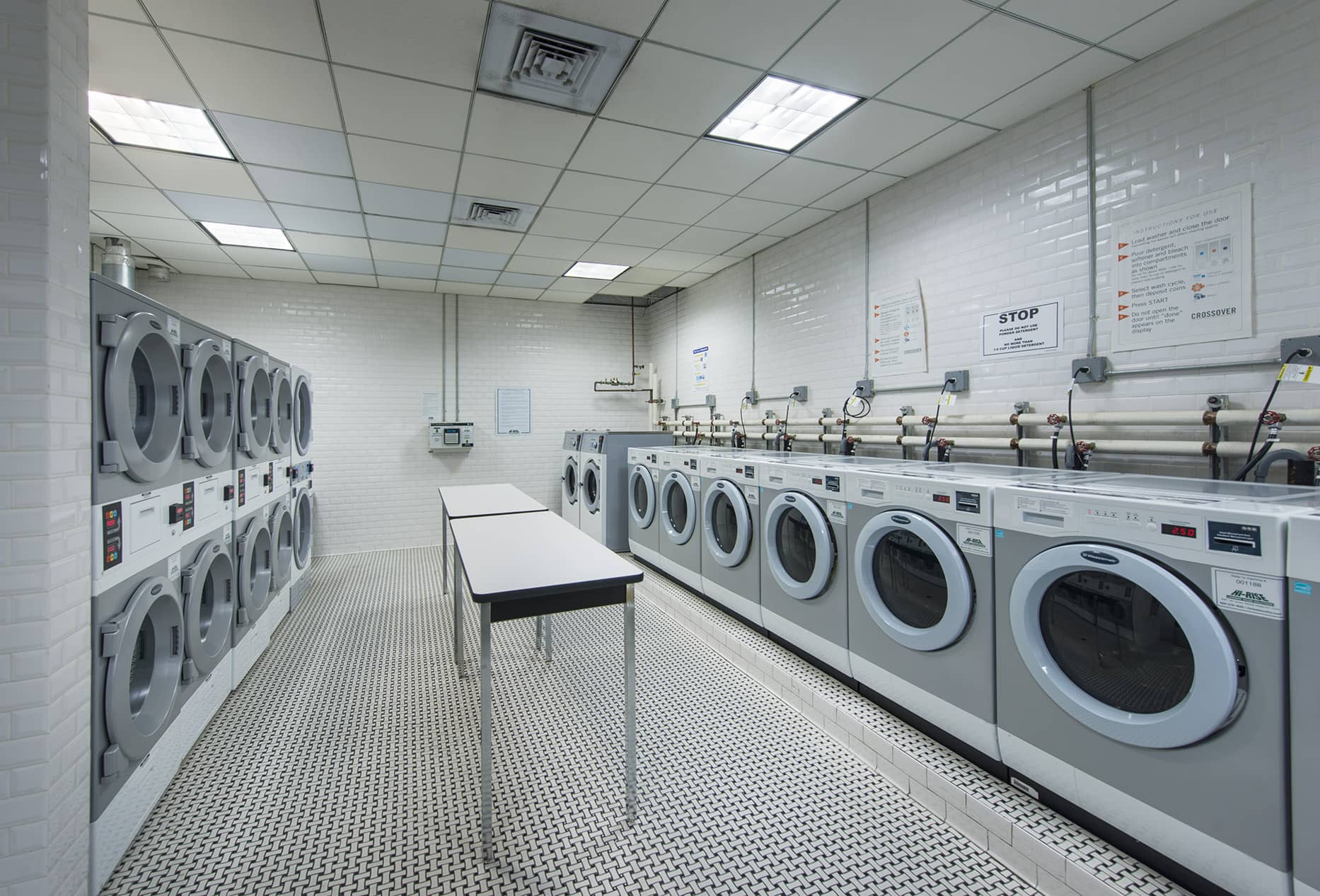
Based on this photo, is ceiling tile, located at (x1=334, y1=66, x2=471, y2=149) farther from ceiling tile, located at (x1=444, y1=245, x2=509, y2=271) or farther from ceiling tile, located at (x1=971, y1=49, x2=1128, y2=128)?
ceiling tile, located at (x1=971, y1=49, x2=1128, y2=128)

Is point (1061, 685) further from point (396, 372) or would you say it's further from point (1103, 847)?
point (396, 372)

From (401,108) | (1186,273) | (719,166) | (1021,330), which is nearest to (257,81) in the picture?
(401,108)

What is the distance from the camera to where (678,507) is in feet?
14.0

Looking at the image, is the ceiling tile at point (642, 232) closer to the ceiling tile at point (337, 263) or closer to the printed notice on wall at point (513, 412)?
the ceiling tile at point (337, 263)

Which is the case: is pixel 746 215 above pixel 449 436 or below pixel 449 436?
above

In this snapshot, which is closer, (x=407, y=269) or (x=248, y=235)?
(x=248, y=235)

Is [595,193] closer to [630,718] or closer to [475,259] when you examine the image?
[475,259]

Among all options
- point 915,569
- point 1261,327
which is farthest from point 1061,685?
point 1261,327

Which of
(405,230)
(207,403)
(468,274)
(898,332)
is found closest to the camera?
(207,403)

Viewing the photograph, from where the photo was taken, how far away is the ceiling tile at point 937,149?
2.99 meters

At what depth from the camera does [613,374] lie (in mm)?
7234

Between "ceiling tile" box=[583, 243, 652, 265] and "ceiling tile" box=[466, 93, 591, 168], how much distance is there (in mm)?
1521

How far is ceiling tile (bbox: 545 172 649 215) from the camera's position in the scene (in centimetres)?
354

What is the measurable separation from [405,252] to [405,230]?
58 centimetres
